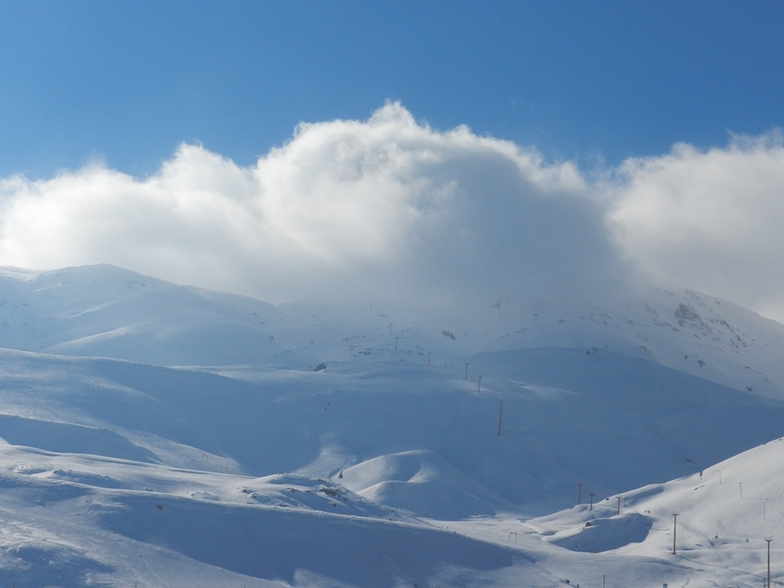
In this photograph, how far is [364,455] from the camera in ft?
273

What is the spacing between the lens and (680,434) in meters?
95.7

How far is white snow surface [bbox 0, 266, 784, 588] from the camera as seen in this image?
37531 mm

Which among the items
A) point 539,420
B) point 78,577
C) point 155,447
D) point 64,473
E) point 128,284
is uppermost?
point 128,284

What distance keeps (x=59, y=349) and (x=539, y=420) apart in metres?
85.8

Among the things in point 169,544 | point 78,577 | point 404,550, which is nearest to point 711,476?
point 404,550

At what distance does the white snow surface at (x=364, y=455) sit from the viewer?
123 ft

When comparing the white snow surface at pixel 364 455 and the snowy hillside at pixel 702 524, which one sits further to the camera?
the snowy hillside at pixel 702 524

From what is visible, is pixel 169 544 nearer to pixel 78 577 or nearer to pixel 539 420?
pixel 78 577

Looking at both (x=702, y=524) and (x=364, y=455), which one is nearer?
(x=702, y=524)

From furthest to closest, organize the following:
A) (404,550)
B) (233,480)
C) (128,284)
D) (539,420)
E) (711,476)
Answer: (128,284)
(539,420)
(711,476)
(233,480)
(404,550)

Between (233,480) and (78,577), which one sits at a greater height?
(233,480)

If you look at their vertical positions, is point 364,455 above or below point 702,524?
above

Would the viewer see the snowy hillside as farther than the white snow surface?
Yes

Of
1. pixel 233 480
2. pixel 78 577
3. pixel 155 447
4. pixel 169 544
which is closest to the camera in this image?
pixel 78 577
